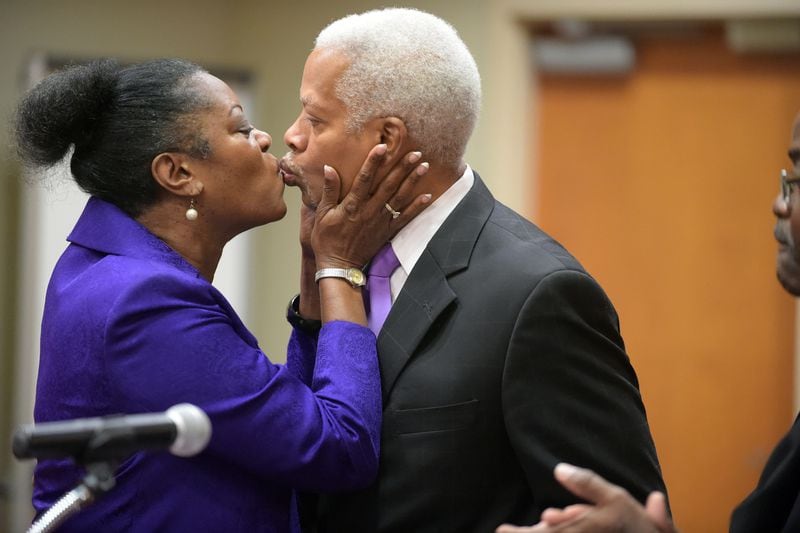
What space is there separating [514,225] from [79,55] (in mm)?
2959

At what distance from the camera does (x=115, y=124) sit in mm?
1931

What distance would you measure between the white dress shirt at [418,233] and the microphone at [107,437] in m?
0.78

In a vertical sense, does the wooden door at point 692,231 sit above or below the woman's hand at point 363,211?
below

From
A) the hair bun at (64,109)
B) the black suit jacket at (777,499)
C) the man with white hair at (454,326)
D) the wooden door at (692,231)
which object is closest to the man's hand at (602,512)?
Answer: the man with white hair at (454,326)

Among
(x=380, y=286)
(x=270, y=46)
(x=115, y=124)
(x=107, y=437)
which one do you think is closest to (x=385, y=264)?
(x=380, y=286)

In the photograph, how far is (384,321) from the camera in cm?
197

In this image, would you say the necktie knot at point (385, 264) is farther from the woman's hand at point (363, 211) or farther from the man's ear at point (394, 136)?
the man's ear at point (394, 136)

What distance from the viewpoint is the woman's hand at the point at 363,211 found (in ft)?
6.47

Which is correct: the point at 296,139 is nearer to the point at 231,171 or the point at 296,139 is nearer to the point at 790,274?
the point at 231,171

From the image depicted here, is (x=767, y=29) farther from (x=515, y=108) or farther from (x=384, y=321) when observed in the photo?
(x=384, y=321)

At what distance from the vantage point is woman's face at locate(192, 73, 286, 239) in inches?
77.5

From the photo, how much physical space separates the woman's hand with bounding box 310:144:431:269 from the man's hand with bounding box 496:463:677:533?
0.62m

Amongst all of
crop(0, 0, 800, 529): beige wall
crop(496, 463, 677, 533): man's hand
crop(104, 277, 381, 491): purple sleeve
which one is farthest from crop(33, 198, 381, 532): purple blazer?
crop(0, 0, 800, 529): beige wall

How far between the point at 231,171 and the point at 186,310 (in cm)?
33
